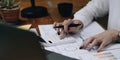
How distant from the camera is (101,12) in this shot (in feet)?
5.02

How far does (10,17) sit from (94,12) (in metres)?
0.50

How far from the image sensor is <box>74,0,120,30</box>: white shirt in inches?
54.7

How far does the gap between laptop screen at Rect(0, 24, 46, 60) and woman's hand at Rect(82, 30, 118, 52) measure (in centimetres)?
63

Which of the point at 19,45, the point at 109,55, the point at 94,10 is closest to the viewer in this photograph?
the point at 19,45

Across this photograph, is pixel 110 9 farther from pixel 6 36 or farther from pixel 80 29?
pixel 6 36

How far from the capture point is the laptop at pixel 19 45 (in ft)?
1.46

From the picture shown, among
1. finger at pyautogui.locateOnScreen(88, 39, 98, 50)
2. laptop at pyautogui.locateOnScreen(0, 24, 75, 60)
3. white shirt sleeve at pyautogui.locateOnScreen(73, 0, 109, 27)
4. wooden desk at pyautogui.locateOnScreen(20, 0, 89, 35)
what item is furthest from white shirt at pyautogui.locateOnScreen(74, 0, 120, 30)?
laptop at pyautogui.locateOnScreen(0, 24, 75, 60)

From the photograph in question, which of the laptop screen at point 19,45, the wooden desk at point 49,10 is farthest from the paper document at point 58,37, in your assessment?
the laptop screen at point 19,45

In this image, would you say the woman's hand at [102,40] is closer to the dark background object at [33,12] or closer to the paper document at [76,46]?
the paper document at [76,46]

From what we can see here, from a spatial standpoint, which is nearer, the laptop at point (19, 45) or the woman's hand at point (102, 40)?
the laptop at point (19, 45)

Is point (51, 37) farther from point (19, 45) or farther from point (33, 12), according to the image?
point (19, 45)

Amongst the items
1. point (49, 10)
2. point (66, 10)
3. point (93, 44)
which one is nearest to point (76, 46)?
Answer: point (93, 44)

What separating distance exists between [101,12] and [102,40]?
1.50 feet

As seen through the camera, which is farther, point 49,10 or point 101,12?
point 49,10
